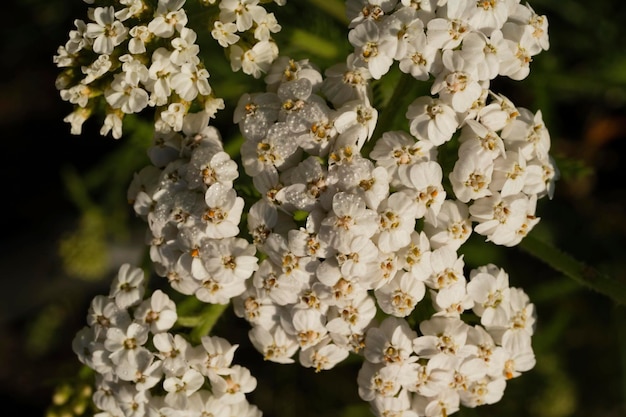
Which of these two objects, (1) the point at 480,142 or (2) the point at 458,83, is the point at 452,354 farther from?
(2) the point at 458,83

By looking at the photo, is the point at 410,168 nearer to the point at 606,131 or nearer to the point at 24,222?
the point at 606,131

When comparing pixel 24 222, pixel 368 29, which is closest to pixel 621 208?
pixel 368 29

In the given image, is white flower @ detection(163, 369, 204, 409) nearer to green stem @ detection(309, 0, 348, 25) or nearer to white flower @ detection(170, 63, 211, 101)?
white flower @ detection(170, 63, 211, 101)

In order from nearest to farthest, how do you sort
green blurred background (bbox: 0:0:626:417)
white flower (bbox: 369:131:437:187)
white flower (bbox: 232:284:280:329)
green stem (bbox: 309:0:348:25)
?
1. white flower (bbox: 369:131:437:187)
2. white flower (bbox: 232:284:280:329)
3. green stem (bbox: 309:0:348:25)
4. green blurred background (bbox: 0:0:626:417)

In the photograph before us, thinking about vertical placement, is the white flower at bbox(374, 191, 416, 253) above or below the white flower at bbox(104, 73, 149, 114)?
below

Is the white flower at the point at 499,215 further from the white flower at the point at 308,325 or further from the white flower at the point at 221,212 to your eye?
the white flower at the point at 221,212

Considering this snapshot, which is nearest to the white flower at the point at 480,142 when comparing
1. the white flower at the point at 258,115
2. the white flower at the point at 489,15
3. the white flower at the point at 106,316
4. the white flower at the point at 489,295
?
the white flower at the point at 489,15

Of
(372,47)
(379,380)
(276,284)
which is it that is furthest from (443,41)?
(379,380)

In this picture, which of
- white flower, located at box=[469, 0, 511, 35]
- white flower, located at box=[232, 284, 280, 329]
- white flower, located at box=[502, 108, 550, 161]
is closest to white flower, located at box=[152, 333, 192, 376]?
white flower, located at box=[232, 284, 280, 329]
